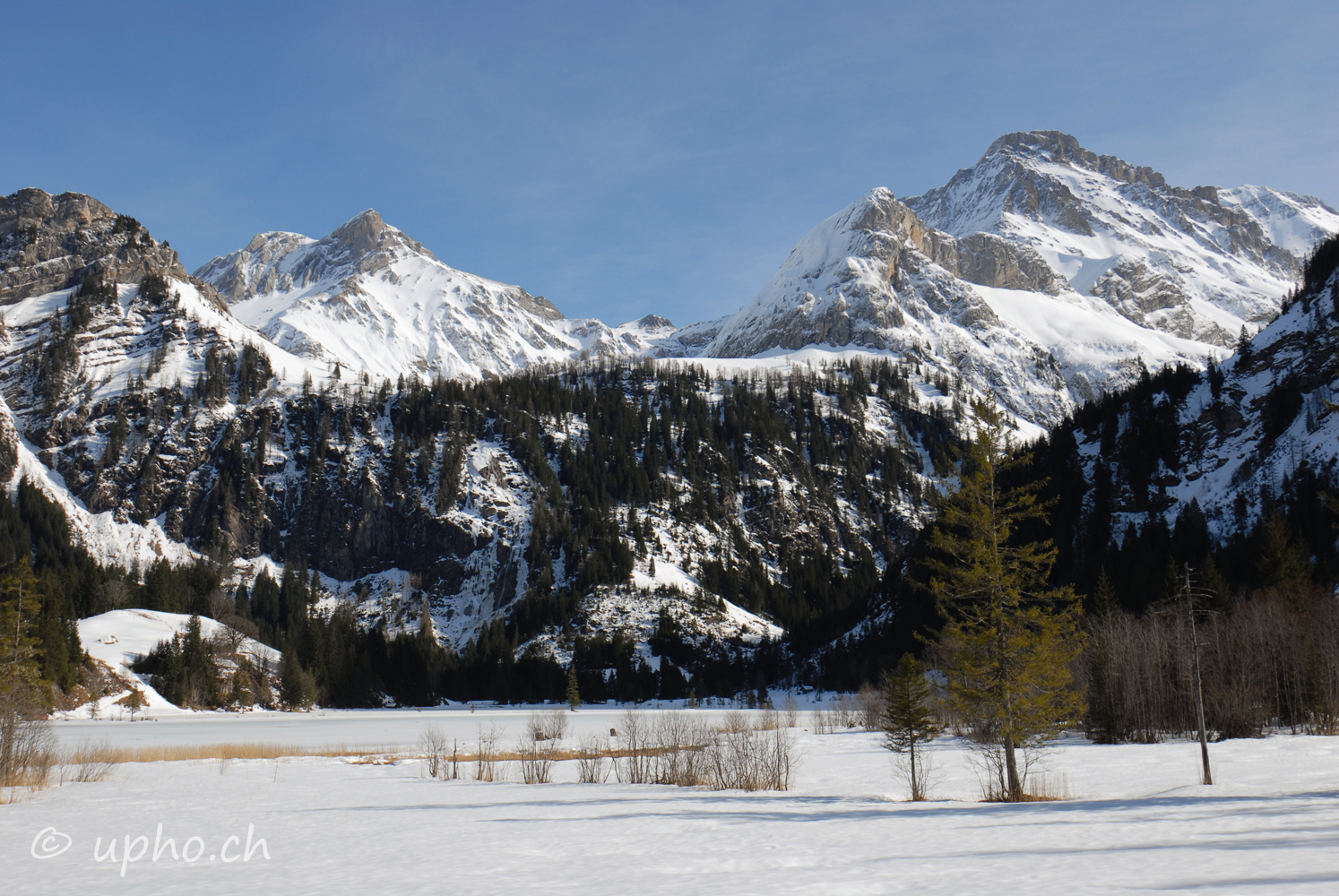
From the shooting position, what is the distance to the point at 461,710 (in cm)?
13312

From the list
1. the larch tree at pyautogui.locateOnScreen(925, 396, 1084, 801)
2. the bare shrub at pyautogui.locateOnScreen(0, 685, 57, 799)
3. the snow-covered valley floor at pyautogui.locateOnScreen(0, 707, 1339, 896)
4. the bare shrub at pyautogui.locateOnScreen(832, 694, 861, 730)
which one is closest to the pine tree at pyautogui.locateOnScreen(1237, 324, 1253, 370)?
the bare shrub at pyautogui.locateOnScreen(832, 694, 861, 730)

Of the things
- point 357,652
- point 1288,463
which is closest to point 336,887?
point 1288,463

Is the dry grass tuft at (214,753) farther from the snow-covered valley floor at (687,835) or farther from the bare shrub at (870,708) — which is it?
the bare shrub at (870,708)

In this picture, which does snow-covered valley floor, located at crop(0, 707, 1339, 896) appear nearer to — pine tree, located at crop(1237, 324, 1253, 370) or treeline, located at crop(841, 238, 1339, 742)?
treeline, located at crop(841, 238, 1339, 742)

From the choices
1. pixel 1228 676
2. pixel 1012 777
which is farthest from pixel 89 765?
pixel 1228 676

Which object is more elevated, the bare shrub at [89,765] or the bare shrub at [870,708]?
the bare shrub at [89,765]

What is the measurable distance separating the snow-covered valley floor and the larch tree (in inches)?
120

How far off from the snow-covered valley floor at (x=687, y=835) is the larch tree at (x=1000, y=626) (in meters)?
3.05


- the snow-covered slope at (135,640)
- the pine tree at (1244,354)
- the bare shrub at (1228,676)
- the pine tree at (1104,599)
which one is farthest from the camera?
the pine tree at (1244,354)

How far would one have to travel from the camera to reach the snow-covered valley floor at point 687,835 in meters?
15.5

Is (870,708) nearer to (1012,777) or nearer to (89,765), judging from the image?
(1012,777)

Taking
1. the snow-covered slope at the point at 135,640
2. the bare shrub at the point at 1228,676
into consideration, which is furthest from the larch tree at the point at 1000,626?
the snow-covered slope at the point at 135,640

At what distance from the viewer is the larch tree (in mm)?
29734

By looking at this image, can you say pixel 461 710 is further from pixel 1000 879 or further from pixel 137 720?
pixel 1000 879
